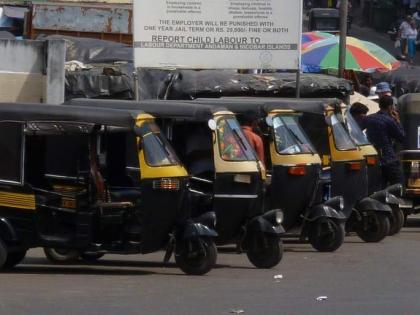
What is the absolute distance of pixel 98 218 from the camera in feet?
42.5

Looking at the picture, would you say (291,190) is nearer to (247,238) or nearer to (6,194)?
(247,238)

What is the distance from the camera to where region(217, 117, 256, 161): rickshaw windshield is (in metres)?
13.6

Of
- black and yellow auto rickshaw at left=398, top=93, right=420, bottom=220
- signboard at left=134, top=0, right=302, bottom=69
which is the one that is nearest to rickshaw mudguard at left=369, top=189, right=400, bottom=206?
black and yellow auto rickshaw at left=398, top=93, right=420, bottom=220

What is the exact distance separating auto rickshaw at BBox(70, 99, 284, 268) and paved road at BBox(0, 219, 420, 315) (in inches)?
12.7

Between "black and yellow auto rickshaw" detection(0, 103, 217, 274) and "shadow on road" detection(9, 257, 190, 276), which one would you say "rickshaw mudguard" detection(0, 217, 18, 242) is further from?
"shadow on road" detection(9, 257, 190, 276)

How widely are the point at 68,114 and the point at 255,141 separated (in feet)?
9.11

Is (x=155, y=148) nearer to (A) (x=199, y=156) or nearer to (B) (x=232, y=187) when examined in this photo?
(B) (x=232, y=187)

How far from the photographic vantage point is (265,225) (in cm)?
1341

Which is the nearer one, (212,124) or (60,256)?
(212,124)

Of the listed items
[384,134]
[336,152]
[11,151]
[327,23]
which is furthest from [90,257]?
[327,23]

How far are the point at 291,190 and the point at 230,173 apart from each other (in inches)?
62.1

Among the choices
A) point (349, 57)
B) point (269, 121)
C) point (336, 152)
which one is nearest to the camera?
point (269, 121)

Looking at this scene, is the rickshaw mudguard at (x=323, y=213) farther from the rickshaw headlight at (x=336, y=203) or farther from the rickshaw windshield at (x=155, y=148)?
the rickshaw windshield at (x=155, y=148)

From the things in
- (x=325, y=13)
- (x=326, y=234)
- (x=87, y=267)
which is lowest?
(x=87, y=267)
